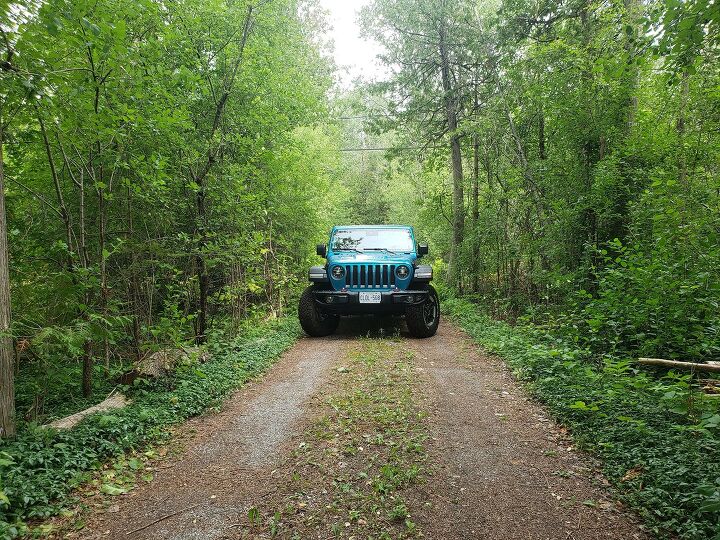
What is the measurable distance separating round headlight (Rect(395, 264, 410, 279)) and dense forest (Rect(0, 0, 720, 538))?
97.9 inches

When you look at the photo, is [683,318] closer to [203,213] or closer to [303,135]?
[203,213]

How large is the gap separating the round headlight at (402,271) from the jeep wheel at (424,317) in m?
0.60

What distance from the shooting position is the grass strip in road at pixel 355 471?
267cm

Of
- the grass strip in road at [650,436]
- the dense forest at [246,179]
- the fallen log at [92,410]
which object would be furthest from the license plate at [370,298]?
the fallen log at [92,410]

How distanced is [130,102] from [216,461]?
4.12m

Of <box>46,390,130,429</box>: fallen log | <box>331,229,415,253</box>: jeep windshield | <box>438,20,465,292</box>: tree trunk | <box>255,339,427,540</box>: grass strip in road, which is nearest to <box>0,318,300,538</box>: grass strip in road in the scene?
<box>46,390,130,429</box>: fallen log

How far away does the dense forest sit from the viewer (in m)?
4.02

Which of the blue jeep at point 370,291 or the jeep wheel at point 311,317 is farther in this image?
the jeep wheel at point 311,317

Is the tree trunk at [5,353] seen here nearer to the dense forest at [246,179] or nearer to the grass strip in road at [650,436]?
the dense forest at [246,179]

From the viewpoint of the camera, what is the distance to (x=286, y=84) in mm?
8773

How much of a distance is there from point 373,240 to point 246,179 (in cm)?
301

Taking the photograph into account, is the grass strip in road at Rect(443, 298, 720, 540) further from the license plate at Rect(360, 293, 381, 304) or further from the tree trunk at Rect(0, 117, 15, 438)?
the tree trunk at Rect(0, 117, 15, 438)

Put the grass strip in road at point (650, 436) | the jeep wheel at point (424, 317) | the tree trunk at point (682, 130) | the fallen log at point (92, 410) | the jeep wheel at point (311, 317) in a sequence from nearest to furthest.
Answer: the grass strip in road at point (650, 436) < the fallen log at point (92, 410) < the tree trunk at point (682, 130) < the jeep wheel at point (424, 317) < the jeep wheel at point (311, 317)

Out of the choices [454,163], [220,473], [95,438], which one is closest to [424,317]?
[220,473]
